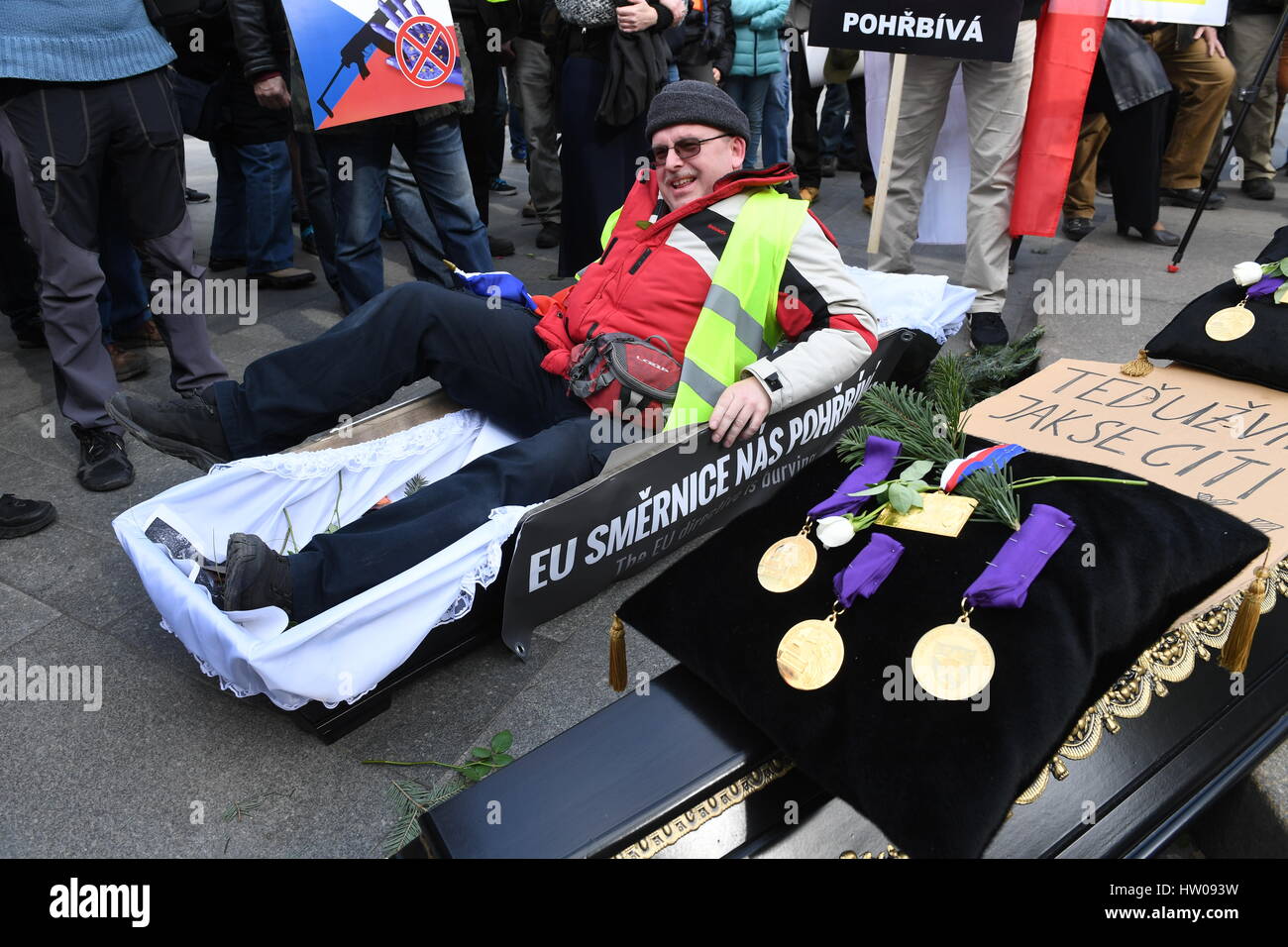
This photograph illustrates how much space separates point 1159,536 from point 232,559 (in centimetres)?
191

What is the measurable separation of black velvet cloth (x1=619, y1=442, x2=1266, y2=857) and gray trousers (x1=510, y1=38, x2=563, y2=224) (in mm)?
4595

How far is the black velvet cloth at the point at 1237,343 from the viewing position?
8.74ft

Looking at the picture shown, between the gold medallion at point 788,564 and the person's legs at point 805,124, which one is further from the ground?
the person's legs at point 805,124

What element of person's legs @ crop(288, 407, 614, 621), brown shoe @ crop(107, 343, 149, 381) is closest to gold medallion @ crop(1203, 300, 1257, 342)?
person's legs @ crop(288, 407, 614, 621)

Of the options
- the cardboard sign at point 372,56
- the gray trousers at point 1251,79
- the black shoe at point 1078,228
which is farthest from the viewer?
the gray trousers at point 1251,79

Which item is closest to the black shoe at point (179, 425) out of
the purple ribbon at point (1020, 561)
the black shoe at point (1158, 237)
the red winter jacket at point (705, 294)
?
the red winter jacket at point (705, 294)

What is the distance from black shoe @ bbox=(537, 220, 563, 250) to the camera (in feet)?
21.0

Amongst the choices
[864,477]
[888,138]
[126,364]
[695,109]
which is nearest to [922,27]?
[888,138]

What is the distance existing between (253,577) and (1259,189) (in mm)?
7154

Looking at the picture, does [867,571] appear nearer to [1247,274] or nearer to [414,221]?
[1247,274]

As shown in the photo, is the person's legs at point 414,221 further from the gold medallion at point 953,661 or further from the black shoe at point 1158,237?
the black shoe at point 1158,237

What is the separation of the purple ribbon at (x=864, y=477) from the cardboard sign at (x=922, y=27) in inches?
109

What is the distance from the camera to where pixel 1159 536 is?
171 centimetres
